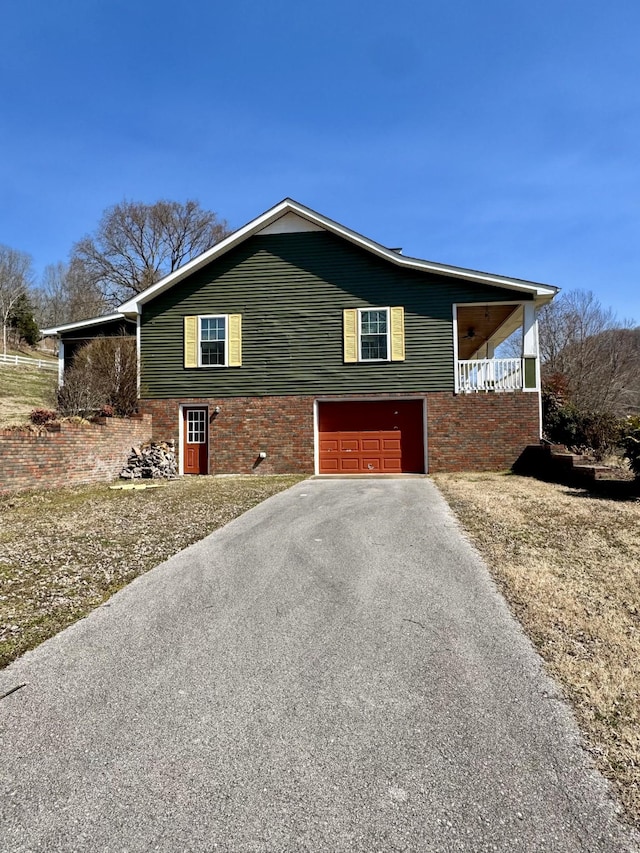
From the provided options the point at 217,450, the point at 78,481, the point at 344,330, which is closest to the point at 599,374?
the point at 344,330

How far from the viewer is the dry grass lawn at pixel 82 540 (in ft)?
12.5

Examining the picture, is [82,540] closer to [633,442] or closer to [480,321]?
[633,442]

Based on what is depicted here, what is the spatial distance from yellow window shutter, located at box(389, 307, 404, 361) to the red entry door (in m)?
5.75

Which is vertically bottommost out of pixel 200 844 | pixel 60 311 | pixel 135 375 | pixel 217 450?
pixel 200 844

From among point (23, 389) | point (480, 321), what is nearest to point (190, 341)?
point (480, 321)

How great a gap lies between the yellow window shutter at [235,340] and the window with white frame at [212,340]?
19 cm

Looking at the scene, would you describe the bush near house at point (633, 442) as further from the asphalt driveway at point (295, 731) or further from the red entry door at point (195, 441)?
the red entry door at point (195, 441)

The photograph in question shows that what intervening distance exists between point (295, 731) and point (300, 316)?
43.7ft

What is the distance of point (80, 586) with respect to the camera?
14.3 ft

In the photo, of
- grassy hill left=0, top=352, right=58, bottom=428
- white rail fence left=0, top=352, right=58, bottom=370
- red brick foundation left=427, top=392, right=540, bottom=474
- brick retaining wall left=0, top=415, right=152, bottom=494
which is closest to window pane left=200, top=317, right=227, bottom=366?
brick retaining wall left=0, top=415, right=152, bottom=494

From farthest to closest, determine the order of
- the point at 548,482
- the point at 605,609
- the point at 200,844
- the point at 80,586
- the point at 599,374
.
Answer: the point at 599,374, the point at 548,482, the point at 80,586, the point at 605,609, the point at 200,844

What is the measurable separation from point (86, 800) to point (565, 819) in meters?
1.73

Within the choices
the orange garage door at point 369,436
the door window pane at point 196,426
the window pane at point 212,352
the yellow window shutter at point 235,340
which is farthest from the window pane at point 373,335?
the door window pane at point 196,426

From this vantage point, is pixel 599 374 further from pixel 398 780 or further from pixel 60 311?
pixel 60 311
